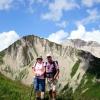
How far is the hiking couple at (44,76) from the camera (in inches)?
1086

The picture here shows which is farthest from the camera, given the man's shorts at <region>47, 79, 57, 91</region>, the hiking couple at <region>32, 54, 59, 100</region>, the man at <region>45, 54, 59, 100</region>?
the man at <region>45, 54, 59, 100</region>

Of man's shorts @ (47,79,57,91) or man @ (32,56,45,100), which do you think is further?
man's shorts @ (47,79,57,91)

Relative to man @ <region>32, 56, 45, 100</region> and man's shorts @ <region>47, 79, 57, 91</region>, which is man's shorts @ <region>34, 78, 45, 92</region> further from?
man's shorts @ <region>47, 79, 57, 91</region>

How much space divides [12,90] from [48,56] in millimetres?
5468

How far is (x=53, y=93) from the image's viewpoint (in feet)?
90.7

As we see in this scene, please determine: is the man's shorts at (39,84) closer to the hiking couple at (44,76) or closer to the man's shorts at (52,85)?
the hiking couple at (44,76)

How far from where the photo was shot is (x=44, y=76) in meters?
28.3

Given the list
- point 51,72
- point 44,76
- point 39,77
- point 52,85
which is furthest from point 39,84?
point 51,72

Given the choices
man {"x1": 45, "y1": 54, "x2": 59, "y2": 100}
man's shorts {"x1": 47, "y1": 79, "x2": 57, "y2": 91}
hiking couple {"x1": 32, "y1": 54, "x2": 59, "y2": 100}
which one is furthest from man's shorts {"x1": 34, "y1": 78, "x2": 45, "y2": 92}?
man {"x1": 45, "y1": 54, "x2": 59, "y2": 100}

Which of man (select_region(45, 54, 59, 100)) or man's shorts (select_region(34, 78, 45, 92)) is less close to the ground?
man (select_region(45, 54, 59, 100))

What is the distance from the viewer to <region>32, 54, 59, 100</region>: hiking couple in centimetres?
2758

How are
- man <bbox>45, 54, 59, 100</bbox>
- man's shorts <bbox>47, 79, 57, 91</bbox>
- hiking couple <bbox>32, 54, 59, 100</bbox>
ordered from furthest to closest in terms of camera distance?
1. man <bbox>45, 54, 59, 100</bbox>
2. man's shorts <bbox>47, 79, 57, 91</bbox>
3. hiking couple <bbox>32, 54, 59, 100</bbox>

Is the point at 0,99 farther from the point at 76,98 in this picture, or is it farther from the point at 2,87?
the point at 76,98

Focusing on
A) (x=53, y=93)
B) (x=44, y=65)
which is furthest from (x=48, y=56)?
(x=53, y=93)
